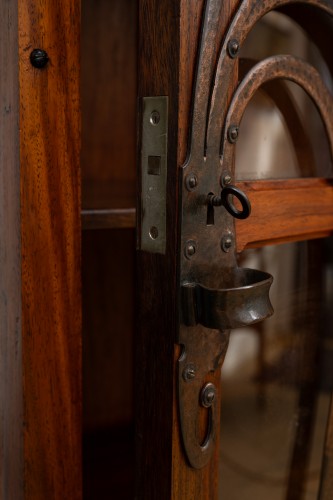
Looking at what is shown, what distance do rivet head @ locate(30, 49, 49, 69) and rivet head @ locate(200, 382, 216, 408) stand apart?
37 centimetres

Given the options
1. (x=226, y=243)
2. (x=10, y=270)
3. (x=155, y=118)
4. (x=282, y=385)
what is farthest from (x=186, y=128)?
(x=282, y=385)

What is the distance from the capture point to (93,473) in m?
1.34

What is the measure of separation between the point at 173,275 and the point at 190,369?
0.34ft

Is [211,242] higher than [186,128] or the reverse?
the reverse

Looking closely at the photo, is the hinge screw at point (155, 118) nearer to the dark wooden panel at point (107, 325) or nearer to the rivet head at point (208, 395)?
the rivet head at point (208, 395)

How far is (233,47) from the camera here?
0.66m

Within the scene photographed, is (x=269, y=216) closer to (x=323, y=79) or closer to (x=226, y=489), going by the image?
(x=323, y=79)

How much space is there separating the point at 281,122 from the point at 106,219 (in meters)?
0.26

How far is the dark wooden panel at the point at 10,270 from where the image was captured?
664 millimetres

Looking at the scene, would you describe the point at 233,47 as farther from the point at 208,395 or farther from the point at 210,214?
the point at 208,395

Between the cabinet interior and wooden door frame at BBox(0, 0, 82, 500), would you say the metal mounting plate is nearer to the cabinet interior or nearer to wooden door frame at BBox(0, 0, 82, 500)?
wooden door frame at BBox(0, 0, 82, 500)

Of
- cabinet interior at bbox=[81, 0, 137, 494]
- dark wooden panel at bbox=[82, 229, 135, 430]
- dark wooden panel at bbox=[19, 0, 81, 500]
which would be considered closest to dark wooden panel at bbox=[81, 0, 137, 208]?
cabinet interior at bbox=[81, 0, 137, 494]

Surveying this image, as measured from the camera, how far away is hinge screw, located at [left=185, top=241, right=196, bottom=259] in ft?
2.07

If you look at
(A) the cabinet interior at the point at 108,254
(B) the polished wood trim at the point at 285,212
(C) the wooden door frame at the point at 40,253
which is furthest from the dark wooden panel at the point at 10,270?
(A) the cabinet interior at the point at 108,254
